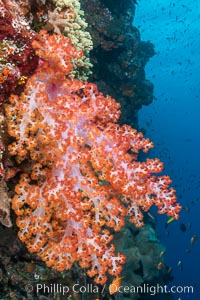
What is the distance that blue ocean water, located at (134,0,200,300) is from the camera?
35312mm

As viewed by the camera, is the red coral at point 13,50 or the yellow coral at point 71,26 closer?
the red coral at point 13,50

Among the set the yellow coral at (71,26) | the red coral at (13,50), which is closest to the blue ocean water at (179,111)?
the yellow coral at (71,26)

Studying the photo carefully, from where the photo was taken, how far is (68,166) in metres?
3.12

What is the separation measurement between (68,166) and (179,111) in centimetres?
8575

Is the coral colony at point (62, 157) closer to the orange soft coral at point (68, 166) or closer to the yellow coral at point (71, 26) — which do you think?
the orange soft coral at point (68, 166)

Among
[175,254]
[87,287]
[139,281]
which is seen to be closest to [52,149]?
[87,287]

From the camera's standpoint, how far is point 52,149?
3.14 metres

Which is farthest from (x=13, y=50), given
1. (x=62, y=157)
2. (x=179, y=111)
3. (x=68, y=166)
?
(x=179, y=111)

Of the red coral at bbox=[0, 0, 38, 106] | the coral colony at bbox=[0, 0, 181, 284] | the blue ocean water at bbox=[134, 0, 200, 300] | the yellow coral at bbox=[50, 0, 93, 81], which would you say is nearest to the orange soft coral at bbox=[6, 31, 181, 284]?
the coral colony at bbox=[0, 0, 181, 284]

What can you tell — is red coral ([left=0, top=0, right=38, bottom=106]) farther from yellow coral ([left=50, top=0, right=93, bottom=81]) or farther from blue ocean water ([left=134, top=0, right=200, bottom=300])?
blue ocean water ([left=134, top=0, right=200, bottom=300])

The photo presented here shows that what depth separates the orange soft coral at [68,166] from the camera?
2930mm

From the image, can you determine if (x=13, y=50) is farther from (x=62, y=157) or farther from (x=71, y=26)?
(x=71, y=26)

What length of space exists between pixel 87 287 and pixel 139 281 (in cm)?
423

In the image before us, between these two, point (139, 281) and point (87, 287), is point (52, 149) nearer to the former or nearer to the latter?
point (87, 287)
